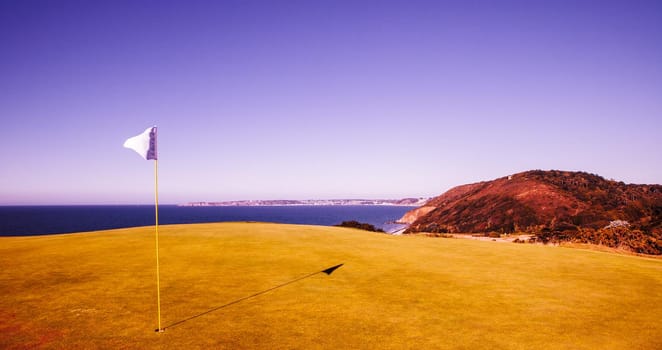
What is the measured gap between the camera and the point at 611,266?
54.9 feet

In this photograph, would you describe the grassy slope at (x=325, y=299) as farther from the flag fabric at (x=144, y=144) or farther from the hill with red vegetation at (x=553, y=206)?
the hill with red vegetation at (x=553, y=206)

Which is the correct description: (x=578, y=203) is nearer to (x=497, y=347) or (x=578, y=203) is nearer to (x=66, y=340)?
(x=497, y=347)

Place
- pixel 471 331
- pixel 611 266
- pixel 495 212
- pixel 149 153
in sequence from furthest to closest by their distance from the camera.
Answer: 1. pixel 495 212
2. pixel 611 266
3. pixel 149 153
4. pixel 471 331

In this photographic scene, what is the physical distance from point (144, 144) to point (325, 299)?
6.77 metres

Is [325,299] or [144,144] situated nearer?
[144,144]

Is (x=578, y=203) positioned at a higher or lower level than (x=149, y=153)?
lower

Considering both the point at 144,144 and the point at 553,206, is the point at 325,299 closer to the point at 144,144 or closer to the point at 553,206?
the point at 144,144

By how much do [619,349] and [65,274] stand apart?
1700cm

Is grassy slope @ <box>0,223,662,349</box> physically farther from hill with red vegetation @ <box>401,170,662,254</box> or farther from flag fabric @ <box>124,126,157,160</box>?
hill with red vegetation @ <box>401,170,662,254</box>

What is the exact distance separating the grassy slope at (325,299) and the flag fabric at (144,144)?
426cm

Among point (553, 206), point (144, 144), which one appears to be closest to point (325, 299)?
point (144, 144)

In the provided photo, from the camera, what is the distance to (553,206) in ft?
231

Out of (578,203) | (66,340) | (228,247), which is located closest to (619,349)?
(66,340)

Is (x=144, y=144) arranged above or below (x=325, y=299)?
above
